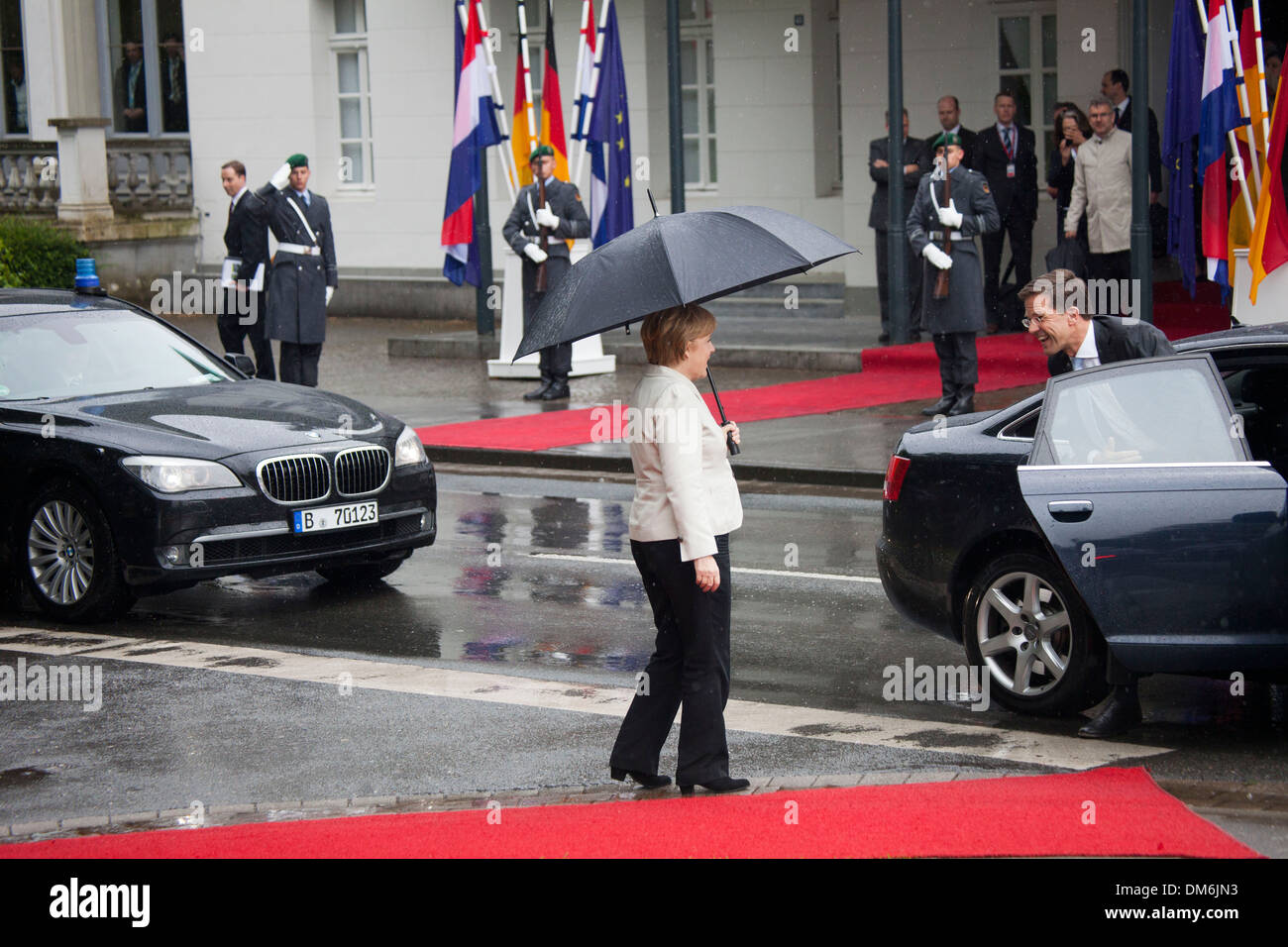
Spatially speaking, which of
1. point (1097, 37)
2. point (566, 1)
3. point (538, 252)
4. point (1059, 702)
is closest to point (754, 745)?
point (1059, 702)

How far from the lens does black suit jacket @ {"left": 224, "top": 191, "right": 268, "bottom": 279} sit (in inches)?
640

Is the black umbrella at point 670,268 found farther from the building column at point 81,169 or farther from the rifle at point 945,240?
the building column at point 81,169

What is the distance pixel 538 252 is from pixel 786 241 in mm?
12204

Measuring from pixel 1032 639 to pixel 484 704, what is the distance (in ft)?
7.43

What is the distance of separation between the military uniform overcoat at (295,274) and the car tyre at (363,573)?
6.03 m

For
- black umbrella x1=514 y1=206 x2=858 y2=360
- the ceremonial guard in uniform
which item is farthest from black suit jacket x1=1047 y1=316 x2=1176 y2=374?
the ceremonial guard in uniform

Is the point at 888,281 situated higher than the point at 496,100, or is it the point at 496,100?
the point at 496,100

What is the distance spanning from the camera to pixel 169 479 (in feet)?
30.4

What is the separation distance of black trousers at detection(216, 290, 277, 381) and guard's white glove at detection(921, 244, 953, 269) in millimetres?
5878

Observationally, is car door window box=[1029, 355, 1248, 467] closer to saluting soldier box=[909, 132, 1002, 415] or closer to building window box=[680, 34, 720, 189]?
saluting soldier box=[909, 132, 1002, 415]

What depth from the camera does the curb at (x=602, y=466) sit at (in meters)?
13.2

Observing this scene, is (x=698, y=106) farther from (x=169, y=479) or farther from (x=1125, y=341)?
(x=1125, y=341)

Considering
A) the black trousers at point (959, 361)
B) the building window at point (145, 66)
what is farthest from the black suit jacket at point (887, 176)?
the building window at point (145, 66)

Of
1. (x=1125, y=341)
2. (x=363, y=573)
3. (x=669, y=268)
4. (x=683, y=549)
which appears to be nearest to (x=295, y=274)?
(x=363, y=573)
